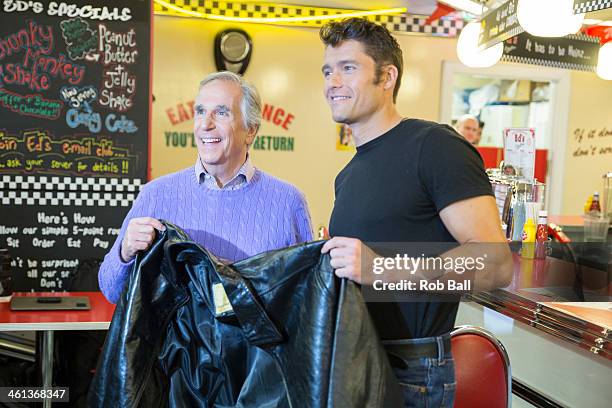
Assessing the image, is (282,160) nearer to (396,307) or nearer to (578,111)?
(578,111)

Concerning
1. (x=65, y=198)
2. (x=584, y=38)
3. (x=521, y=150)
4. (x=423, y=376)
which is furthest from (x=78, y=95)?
(x=584, y=38)

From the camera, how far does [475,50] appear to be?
210 inches

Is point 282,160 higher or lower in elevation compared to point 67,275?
higher

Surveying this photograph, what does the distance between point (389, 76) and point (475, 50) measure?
3.70 meters

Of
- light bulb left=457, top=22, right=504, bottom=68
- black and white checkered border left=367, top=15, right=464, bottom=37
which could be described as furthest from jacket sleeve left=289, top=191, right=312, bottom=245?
black and white checkered border left=367, top=15, right=464, bottom=37

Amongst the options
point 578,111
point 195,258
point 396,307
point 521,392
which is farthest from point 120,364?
point 578,111

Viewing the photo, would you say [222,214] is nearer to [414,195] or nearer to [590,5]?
A: [414,195]

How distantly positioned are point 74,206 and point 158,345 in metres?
3.02

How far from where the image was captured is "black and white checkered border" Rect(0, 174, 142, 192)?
4465mm

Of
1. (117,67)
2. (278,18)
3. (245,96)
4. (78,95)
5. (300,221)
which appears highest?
(278,18)

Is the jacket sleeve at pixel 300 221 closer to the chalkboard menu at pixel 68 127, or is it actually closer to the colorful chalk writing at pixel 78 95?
the chalkboard menu at pixel 68 127

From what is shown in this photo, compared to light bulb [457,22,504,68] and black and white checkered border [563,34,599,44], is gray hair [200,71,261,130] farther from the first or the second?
black and white checkered border [563,34,599,44]

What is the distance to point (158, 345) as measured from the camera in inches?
70.7

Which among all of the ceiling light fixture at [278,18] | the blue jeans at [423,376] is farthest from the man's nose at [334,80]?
the ceiling light fixture at [278,18]
